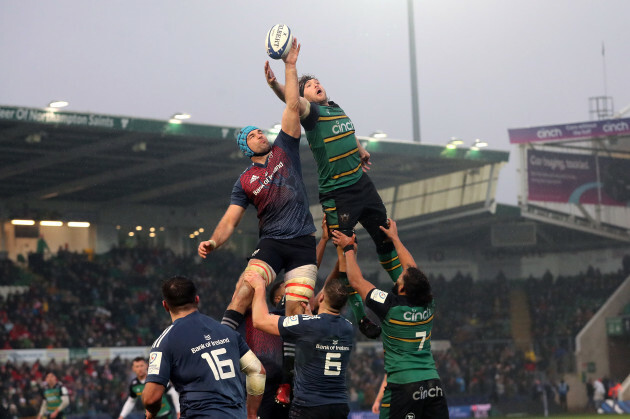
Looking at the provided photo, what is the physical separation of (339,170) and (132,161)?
2662cm

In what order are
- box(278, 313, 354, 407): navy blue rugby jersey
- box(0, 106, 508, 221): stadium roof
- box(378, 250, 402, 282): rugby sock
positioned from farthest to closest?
box(0, 106, 508, 221): stadium roof < box(378, 250, 402, 282): rugby sock < box(278, 313, 354, 407): navy blue rugby jersey

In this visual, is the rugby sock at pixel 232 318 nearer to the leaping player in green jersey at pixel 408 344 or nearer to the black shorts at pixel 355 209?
the leaping player in green jersey at pixel 408 344

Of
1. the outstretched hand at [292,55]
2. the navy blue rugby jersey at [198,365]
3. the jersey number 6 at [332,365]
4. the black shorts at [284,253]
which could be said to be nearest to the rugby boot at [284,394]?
the jersey number 6 at [332,365]

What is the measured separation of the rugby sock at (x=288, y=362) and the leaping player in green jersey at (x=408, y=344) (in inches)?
41.6

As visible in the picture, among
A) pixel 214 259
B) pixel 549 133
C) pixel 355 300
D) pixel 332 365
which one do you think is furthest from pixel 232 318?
pixel 549 133

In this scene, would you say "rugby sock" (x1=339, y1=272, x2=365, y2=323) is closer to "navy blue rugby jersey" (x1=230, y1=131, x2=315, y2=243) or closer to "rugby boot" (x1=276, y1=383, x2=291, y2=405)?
"navy blue rugby jersey" (x1=230, y1=131, x2=315, y2=243)

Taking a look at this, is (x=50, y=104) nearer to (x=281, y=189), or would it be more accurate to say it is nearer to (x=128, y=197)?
(x=128, y=197)

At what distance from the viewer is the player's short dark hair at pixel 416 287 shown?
8828mm

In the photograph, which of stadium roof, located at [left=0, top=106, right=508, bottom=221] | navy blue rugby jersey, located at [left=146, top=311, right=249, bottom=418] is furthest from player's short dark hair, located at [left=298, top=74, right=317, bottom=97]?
stadium roof, located at [left=0, top=106, right=508, bottom=221]

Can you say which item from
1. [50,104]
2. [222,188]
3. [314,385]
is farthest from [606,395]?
[314,385]

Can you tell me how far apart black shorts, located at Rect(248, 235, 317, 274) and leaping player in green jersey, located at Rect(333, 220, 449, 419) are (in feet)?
1.68

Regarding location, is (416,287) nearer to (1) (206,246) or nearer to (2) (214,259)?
(1) (206,246)

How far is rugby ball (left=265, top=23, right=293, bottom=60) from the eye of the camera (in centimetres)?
902

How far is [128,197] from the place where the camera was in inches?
1574
